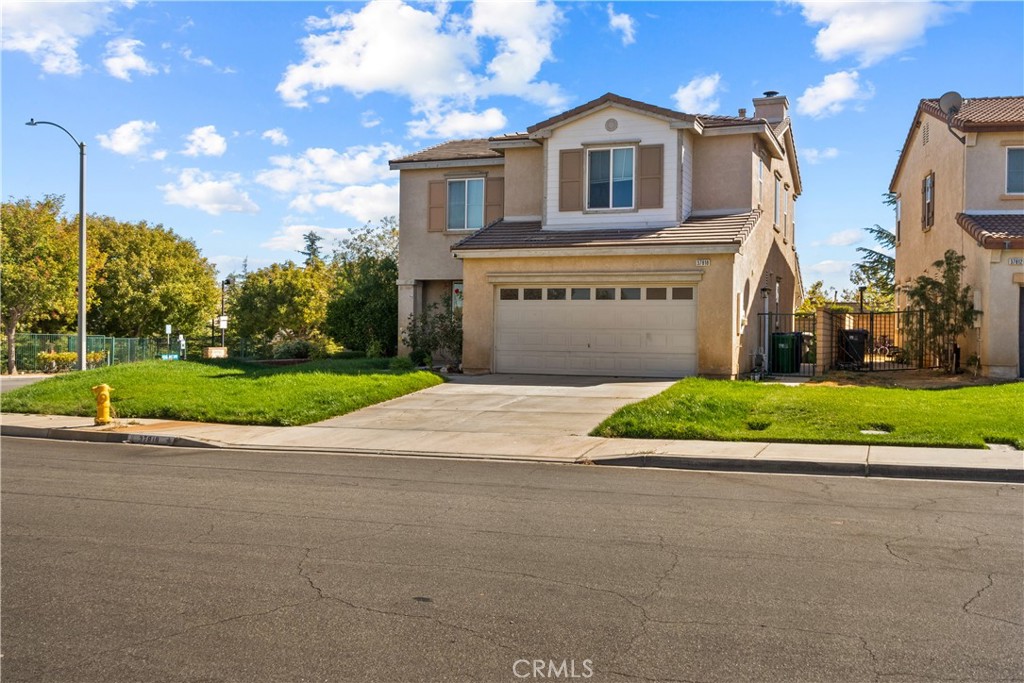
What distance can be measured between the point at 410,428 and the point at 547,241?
28.4 ft

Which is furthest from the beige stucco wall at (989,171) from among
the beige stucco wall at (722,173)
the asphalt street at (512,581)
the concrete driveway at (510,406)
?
the asphalt street at (512,581)

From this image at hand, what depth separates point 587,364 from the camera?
22281 millimetres

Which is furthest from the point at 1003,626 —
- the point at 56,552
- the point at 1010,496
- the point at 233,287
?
the point at 233,287

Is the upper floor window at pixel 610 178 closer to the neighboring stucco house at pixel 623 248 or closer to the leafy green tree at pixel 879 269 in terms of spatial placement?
the neighboring stucco house at pixel 623 248

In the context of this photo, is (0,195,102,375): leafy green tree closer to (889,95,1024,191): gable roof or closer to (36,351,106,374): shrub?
(36,351,106,374): shrub

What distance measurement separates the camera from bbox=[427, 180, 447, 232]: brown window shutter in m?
27.7

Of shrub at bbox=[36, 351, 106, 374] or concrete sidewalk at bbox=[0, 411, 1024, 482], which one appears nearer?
concrete sidewalk at bbox=[0, 411, 1024, 482]

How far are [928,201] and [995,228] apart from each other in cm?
710

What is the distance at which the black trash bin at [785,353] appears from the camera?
78.5ft

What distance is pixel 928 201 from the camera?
2789cm

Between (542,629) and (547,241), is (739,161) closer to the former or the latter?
(547,241)

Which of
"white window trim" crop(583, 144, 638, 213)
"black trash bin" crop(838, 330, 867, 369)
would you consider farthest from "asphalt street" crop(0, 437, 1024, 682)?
"black trash bin" crop(838, 330, 867, 369)

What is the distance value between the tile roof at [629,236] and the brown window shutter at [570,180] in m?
0.75

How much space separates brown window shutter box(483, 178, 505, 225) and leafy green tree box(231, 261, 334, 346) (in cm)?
2520
